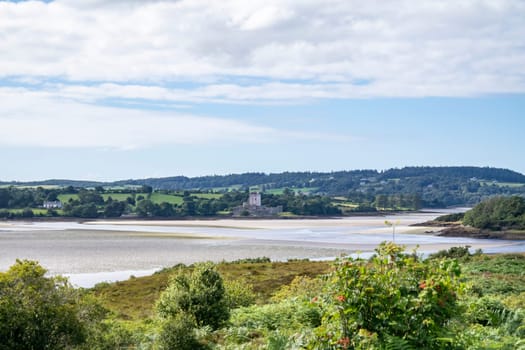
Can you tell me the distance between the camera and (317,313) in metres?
13.0

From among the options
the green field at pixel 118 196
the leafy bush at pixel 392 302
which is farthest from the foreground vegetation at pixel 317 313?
the green field at pixel 118 196

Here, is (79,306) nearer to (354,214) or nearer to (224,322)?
(224,322)

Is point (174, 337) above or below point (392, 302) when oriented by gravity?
below

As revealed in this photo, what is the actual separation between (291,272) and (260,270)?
2.76 meters

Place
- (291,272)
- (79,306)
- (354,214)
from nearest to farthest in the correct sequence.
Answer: (79,306) → (291,272) → (354,214)

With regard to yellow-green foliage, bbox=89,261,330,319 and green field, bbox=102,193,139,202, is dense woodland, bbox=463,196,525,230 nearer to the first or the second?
yellow-green foliage, bbox=89,261,330,319

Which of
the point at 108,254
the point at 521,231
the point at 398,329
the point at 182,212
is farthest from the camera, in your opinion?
the point at 182,212

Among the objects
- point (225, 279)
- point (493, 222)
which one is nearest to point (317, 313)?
point (225, 279)

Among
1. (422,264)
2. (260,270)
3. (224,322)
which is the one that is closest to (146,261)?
(260,270)

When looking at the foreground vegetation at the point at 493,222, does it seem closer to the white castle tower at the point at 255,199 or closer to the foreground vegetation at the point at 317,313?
the white castle tower at the point at 255,199

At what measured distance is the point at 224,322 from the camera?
687 inches

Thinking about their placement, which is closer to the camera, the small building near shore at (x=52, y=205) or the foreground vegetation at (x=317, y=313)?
the foreground vegetation at (x=317, y=313)

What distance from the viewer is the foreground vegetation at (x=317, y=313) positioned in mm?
7367

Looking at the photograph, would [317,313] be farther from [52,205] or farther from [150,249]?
[52,205]
